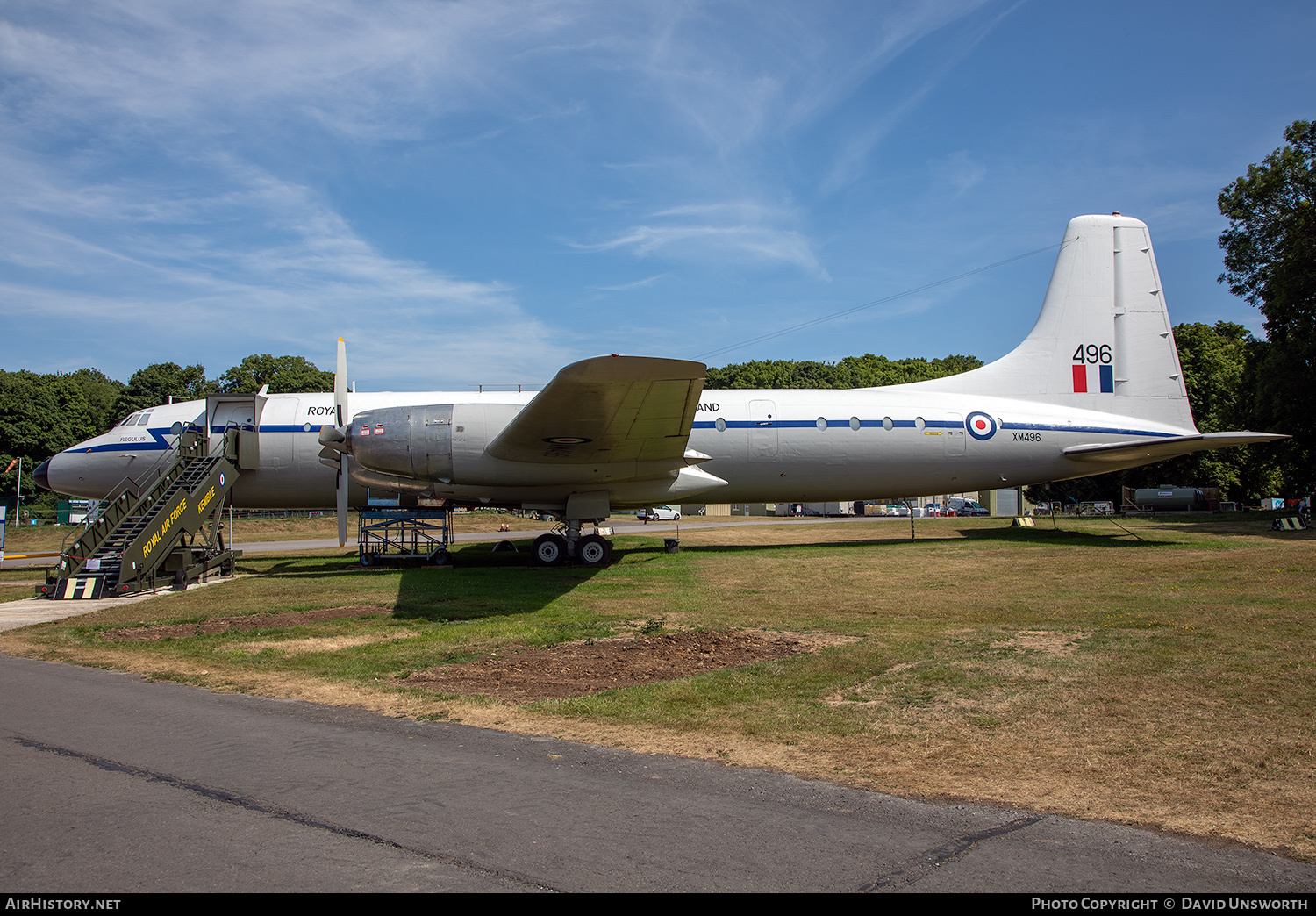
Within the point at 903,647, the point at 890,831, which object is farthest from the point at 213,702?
the point at 903,647

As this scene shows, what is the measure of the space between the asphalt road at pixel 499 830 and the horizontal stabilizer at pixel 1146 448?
17.7 m

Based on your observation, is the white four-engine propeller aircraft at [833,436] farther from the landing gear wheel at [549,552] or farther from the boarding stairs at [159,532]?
the boarding stairs at [159,532]

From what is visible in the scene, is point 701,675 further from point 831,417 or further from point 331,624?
point 831,417

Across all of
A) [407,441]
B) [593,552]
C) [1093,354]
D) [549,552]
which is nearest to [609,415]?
[407,441]

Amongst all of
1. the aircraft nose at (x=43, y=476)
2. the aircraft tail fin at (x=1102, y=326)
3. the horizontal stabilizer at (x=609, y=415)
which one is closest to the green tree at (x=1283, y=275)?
the aircraft tail fin at (x=1102, y=326)

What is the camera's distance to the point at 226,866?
3.70 meters

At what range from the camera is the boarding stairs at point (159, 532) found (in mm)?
15430

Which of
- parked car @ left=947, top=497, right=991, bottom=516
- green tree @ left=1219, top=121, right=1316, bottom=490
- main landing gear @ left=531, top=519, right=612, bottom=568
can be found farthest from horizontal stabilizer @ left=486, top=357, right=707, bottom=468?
parked car @ left=947, top=497, right=991, bottom=516

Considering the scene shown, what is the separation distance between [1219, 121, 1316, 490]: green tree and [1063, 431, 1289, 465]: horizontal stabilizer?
10735mm

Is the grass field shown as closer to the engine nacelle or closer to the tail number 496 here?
the engine nacelle

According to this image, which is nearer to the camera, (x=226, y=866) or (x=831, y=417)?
(x=226, y=866)

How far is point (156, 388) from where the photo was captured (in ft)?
216

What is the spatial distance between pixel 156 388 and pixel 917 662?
7315 cm
